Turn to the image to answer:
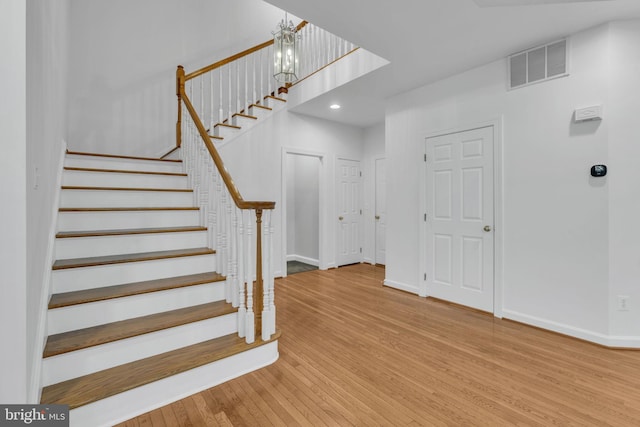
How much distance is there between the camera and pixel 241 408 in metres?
1.74

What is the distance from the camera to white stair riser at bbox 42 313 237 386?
1599 mm

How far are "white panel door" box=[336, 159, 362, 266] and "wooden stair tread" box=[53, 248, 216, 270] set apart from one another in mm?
3247

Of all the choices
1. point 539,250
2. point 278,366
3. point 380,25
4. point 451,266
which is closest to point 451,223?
point 451,266

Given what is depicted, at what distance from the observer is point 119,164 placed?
10.9ft

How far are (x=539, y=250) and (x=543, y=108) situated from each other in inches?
54.2

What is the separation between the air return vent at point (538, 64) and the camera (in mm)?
2688

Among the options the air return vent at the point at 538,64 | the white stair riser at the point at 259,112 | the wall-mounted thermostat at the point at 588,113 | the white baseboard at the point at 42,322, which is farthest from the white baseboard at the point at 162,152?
the wall-mounted thermostat at the point at 588,113

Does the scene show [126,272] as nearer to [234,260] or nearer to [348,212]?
[234,260]

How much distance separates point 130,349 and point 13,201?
116cm

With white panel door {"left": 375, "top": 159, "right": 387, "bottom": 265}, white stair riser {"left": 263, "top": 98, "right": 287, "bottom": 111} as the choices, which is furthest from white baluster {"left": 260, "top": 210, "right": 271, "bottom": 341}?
white panel door {"left": 375, "top": 159, "right": 387, "bottom": 265}

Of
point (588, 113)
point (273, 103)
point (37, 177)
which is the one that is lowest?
point (37, 177)

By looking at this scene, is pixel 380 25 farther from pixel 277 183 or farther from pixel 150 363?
pixel 150 363

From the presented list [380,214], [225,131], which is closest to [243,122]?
[225,131]

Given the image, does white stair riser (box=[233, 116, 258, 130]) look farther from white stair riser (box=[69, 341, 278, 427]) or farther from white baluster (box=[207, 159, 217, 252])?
white stair riser (box=[69, 341, 278, 427])
